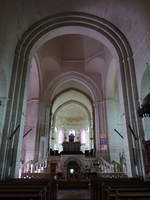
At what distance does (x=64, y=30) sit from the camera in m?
10.8

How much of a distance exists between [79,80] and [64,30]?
7.60 m

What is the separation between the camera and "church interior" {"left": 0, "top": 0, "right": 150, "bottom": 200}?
20.0 feet

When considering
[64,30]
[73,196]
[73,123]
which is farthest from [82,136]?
[73,196]

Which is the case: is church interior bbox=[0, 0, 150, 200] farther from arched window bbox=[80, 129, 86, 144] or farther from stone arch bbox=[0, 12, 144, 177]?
arched window bbox=[80, 129, 86, 144]

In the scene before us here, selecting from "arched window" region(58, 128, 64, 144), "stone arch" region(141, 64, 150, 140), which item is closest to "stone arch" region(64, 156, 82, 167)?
"arched window" region(58, 128, 64, 144)

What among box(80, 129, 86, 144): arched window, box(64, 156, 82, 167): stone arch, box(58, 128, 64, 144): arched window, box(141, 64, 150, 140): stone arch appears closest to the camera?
box(141, 64, 150, 140): stone arch

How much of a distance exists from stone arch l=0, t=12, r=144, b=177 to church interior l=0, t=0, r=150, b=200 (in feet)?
0.16

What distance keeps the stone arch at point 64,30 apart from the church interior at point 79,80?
5 centimetres

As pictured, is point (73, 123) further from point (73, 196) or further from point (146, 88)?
point (73, 196)

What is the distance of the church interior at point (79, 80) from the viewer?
6098mm

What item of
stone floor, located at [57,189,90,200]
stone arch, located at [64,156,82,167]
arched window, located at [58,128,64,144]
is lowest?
stone floor, located at [57,189,90,200]

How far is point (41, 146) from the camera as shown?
585 inches

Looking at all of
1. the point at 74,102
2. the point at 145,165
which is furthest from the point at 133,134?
the point at 74,102

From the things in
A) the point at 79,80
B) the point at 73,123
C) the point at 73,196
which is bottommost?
the point at 73,196
